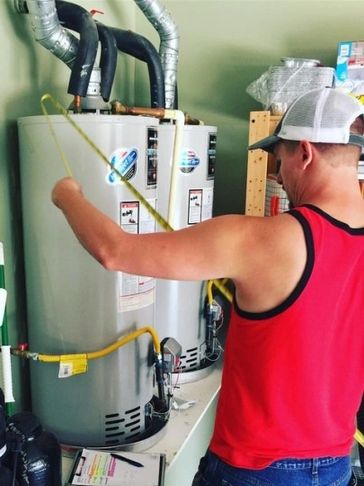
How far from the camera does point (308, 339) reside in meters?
0.96

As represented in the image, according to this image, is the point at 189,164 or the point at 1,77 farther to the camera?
the point at 189,164

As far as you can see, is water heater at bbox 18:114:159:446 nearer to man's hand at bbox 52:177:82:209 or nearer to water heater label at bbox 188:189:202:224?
man's hand at bbox 52:177:82:209

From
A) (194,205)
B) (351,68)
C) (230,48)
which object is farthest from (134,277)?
(230,48)

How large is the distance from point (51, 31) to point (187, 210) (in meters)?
0.79

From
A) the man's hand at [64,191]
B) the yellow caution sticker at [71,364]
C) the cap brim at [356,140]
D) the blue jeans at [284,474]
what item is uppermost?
the cap brim at [356,140]

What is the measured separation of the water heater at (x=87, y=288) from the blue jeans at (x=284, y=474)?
45 centimetres

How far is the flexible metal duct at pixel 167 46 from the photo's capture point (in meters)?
2.04

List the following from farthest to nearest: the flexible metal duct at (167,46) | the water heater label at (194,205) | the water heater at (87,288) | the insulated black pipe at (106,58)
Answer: the flexible metal duct at (167,46), the water heater label at (194,205), the insulated black pipe at (106,58), the water heater at (87,288)

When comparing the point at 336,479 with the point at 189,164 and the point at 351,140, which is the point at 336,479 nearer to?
the point at 351,140

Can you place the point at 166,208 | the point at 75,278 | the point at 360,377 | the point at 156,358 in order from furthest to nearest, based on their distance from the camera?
the point at 166,208, the point at 156,358, the point at 75,278, the point at 360,377

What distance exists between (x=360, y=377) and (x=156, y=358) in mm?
677

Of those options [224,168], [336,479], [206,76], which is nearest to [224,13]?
[206,76]

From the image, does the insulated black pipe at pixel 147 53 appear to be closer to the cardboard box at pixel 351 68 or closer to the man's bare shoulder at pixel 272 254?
the cardboard box at pixel 351 68

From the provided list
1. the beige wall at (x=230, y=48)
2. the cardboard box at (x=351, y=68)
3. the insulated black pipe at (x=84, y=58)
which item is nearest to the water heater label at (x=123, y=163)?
the insulated black pipe at (x=84, y=58)
